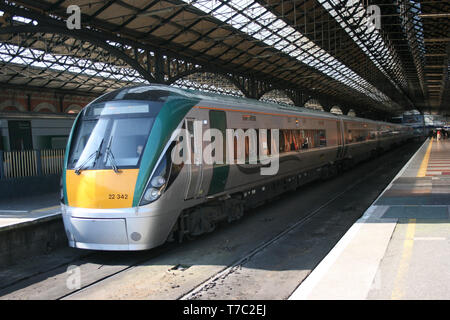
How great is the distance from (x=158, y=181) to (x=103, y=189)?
0.91m

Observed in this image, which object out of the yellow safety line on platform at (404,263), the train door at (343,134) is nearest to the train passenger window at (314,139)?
the train door at (343,134)

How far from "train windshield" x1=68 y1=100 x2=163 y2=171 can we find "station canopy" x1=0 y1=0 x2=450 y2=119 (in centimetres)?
1035

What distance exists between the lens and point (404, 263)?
18.0 feet

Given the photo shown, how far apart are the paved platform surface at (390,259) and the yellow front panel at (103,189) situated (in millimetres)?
3316

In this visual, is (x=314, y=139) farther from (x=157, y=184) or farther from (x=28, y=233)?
(x=28, y=233)

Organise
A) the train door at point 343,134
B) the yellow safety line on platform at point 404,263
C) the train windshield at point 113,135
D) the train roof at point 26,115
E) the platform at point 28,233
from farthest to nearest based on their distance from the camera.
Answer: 1. the train door at point 343,134
2. the train roof at point 26,115
3. the platform at point 28,233
4. the train windshield at point 113,135
5. the yellow safety line on platform at point 404,263

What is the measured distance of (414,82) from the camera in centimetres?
5769

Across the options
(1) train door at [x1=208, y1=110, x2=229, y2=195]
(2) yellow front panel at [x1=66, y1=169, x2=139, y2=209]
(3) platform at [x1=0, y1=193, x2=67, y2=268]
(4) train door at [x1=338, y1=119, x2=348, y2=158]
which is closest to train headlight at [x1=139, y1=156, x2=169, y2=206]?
(2) yellow front panel at [x1=66, y1=169, x2=139, y2=209]

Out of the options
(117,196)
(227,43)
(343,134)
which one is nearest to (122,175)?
(117,196)

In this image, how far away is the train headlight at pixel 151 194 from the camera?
7.16m

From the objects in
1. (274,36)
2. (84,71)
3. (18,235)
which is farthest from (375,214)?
(84,71)

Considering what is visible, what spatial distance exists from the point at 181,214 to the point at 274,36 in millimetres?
22843

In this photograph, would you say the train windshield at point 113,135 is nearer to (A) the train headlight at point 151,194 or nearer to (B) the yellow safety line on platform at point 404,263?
(A) the train headlight at point 151,194

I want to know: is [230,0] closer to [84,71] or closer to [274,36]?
[274,36]
